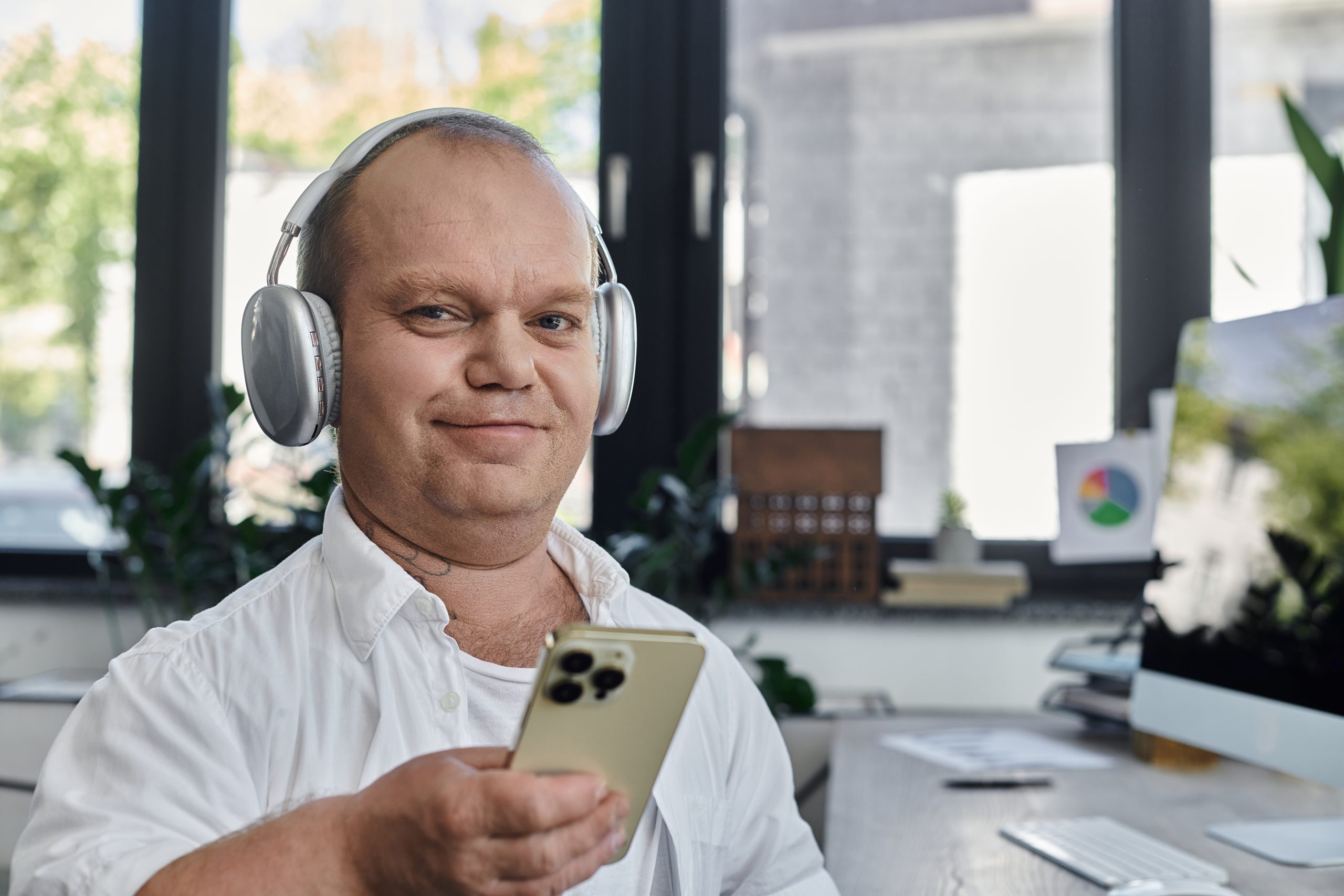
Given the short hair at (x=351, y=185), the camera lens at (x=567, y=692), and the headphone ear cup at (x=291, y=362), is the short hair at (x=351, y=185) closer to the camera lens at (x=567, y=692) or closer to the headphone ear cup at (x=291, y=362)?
the headphone ear cup at (x=291, y=362)

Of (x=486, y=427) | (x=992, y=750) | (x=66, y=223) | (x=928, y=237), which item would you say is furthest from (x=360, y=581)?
(x=66, y=223)

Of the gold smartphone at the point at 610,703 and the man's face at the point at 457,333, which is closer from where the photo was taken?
the gold smartphone at the point at 610,703

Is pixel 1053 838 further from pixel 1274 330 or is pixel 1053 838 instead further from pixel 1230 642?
pixel 1274 330

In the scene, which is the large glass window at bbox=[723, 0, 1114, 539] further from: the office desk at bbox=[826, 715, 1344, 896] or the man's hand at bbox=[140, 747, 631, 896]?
the man's hand at bbox=[140, 747, 631, 896]

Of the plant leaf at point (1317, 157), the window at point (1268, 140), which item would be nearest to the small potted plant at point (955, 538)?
the window at point (1268, 140)

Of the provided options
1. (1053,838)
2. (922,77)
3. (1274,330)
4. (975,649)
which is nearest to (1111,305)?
(922,77)

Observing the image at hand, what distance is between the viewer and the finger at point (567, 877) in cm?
51

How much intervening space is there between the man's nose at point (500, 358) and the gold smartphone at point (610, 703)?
0.89 feet

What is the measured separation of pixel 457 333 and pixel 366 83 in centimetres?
174

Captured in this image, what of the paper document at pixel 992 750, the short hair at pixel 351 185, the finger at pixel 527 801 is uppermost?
the short hair at pixel 351 185

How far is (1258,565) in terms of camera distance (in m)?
1.23

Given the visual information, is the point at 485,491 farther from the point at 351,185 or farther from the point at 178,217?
the point at 178,217

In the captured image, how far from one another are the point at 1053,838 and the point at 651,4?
1.70 m

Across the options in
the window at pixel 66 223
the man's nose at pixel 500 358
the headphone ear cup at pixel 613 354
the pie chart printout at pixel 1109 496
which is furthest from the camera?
the window at pixel 66 223
